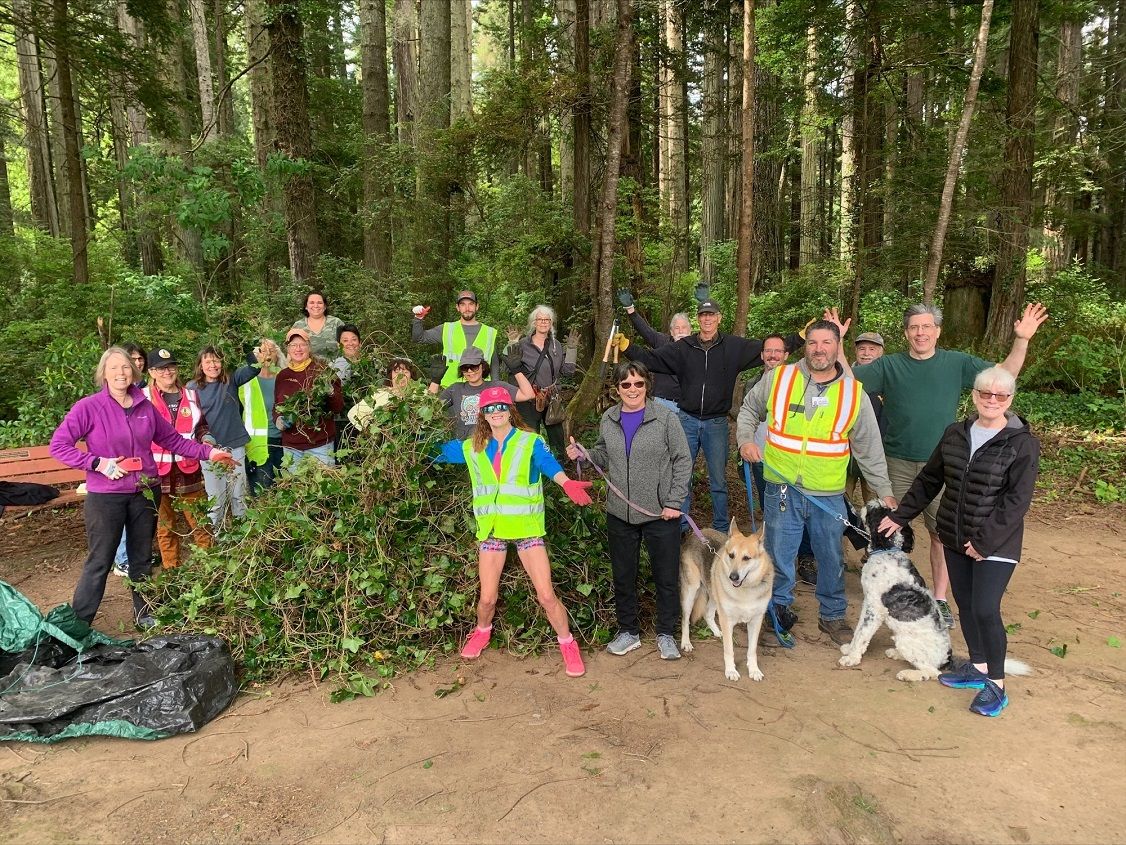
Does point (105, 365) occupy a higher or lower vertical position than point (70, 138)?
lower

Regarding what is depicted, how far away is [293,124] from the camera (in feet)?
32.9

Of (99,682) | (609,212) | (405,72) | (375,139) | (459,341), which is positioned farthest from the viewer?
(405,72)

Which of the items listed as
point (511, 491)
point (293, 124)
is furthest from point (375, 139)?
point (511, 491)

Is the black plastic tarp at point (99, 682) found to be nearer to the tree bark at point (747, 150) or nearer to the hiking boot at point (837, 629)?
the hiking boot at point (837, 629)

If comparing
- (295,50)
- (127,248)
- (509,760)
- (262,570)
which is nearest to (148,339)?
(295,50)

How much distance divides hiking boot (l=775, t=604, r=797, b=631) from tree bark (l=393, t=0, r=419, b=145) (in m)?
10.6

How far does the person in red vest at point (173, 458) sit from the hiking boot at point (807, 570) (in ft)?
18.3

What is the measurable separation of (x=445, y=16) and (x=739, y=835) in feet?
46.7

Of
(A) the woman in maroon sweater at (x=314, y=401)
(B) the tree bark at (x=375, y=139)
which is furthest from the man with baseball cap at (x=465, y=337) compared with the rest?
(B) the tree bark at (x=375, y=139)

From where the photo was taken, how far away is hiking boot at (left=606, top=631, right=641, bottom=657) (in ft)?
15.5

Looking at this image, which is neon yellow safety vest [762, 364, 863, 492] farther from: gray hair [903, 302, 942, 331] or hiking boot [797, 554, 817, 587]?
hiking boot [797, 554, 817, 587]

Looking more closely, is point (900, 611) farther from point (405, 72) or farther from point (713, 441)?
point (405, 72)

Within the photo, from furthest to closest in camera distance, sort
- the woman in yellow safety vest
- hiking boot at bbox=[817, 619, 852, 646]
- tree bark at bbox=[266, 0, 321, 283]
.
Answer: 1. tree bark at bbox=[266, 0, 321, 283]
2. hiking boot at bbox=[817, 619, 852, 646]
3. the woman in yellow safety vest

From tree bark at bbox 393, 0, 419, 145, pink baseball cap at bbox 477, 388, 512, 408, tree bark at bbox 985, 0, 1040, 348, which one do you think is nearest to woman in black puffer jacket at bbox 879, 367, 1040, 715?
pink baseball cap at bbox 477, 388, 512, 408
